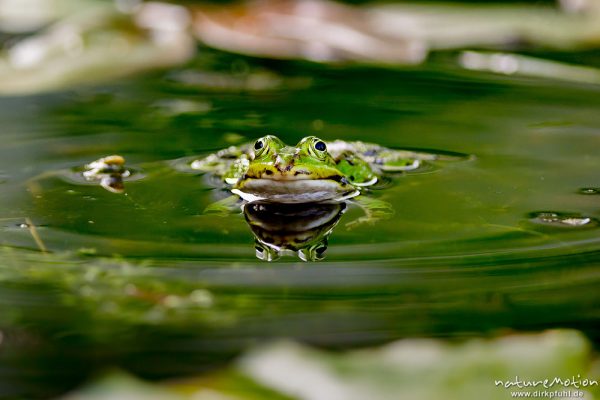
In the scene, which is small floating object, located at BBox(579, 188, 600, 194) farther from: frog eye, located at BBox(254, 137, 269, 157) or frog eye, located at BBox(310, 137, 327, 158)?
frog eye, located at BBox(254, 137, 269, 157)

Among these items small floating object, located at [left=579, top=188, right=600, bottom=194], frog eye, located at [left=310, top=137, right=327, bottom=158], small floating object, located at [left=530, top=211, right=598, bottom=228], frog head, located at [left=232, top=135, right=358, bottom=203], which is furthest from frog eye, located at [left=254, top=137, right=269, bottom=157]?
small floating object, located at [left=579, top=188, right=600, bottom=194]

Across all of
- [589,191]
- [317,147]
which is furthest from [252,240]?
[589,191]

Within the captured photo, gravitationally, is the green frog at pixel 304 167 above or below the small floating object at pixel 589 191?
above

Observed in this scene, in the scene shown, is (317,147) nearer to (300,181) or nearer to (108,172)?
(300,181)

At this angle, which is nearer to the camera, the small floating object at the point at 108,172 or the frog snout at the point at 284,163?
the frog snout at the point at 284,163

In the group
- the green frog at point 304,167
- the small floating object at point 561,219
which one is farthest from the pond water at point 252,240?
the green frog at point 304,167

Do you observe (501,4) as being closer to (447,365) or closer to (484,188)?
(484,188)

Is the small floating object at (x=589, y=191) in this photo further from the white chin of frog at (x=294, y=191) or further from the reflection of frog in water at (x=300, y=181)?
the white chin of frog at (x=294, y=191)
